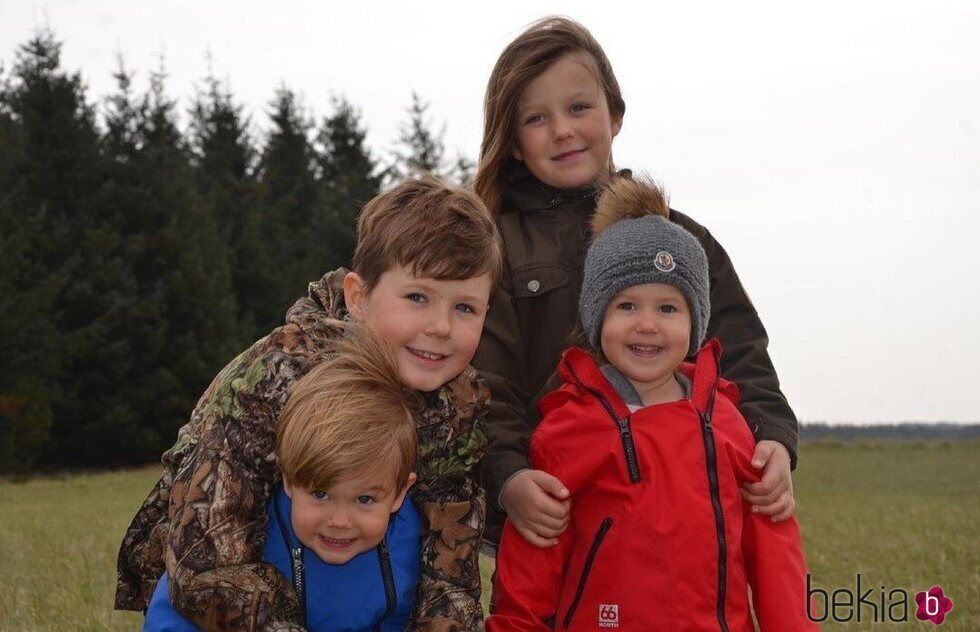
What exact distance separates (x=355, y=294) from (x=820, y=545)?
6.16 metres

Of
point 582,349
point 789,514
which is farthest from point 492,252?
point 789,514

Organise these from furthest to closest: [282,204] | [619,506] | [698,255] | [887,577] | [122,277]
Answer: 1. [282,204]
2. [122,277]
3. [887,577]
4. [698,255]
5. [619,506]

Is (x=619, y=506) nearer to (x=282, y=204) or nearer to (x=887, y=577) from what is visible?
(x=887, y=577)

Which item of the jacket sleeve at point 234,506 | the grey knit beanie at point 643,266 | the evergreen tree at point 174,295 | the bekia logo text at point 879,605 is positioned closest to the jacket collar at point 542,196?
the grey knit beanie at point 643,266

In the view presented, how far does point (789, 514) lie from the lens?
354 cm

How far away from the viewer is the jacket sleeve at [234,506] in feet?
10.1

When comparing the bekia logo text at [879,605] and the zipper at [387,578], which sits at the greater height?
the zipper at [387,578]

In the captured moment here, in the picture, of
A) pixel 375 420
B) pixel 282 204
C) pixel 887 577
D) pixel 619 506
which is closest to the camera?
pixel 375 420

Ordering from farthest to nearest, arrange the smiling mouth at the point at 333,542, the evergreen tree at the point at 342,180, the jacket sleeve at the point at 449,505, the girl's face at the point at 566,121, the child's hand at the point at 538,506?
1. the evergreen tree at the point at 342,180
2. the girl's face at the point at 566,121
3. the child's hand at the point at 538,506
4. the jacket sleeve at the point at 449,505
5. the smiling mouth at the point at 333,542

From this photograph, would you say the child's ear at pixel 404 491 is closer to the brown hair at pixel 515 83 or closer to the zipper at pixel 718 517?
the zipper at pixel 718 517

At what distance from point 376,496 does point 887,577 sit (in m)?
4.70

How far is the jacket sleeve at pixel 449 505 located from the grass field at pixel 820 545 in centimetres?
254

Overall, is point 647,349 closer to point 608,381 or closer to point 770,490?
point 608,381

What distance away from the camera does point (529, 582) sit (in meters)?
3.50
